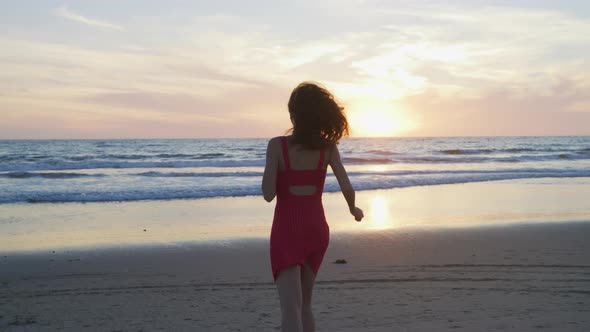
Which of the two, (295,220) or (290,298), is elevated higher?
(295,220)

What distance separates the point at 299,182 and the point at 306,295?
2.18 ft

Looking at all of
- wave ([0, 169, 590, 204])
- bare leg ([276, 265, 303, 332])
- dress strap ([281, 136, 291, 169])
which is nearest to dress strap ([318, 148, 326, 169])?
dress strap ([281, 136, 291, 169])

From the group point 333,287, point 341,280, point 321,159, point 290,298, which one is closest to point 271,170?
point 321,159

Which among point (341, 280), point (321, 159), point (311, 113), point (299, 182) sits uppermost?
point (311, 113)

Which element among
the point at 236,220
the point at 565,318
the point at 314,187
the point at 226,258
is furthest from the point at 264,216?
the point at 314,187

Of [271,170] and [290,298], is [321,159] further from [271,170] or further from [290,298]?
[290,298]

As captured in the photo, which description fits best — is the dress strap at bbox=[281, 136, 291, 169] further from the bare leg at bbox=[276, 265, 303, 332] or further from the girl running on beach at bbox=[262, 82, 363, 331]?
the bare leg at bbox=[276, 265, 303, 332]

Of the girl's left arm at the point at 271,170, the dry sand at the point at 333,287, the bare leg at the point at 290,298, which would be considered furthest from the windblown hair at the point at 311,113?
the dry sand at the point at 333,287

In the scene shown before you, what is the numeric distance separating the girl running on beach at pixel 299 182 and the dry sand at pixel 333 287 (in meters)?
1.95

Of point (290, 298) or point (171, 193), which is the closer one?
point (290, 298)

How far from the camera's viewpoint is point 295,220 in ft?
9.75

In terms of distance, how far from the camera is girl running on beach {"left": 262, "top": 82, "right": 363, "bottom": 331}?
2.89 metres

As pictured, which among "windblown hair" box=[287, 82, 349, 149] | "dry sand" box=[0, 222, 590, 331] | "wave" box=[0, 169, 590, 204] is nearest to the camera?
"windblown hair" box=[287, 82, 349, 149]

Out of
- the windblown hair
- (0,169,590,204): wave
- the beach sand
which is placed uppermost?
the windblown hair
